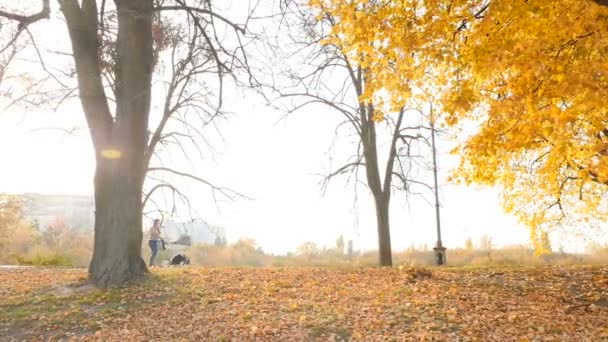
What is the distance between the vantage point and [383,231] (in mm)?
13695

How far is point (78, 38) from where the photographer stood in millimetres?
9539

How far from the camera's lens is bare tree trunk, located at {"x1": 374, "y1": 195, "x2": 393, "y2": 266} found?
13609 millimetres

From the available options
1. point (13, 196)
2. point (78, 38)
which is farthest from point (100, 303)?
point (13, 196)

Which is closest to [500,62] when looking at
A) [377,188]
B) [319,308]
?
[319,308]

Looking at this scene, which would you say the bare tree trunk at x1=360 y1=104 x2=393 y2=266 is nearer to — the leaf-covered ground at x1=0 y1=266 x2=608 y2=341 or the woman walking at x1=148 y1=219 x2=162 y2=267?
the leaf-covered ground at x1=0 y1=266 x2=608 y2=341

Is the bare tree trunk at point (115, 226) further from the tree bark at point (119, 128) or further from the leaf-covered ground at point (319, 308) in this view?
the leaf-covered ground at point (319, 308)

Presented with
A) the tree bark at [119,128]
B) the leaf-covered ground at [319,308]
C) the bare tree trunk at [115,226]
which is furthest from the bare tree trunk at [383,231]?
the bare tree trunk at [115,226]

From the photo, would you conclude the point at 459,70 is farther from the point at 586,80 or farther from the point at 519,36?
the point at 586,80

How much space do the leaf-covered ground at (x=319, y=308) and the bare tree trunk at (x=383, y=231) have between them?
3.80m

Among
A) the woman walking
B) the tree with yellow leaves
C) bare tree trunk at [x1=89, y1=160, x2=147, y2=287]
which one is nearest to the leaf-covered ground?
bare tree trunk at [x1=89, y1=160, x2=147, y2=287]

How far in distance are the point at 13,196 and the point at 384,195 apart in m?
16.2

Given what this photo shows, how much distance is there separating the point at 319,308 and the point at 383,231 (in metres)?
6.98

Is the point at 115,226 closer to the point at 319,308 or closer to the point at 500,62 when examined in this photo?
the point at 319,308

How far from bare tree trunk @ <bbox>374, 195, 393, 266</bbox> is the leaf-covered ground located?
380cm
